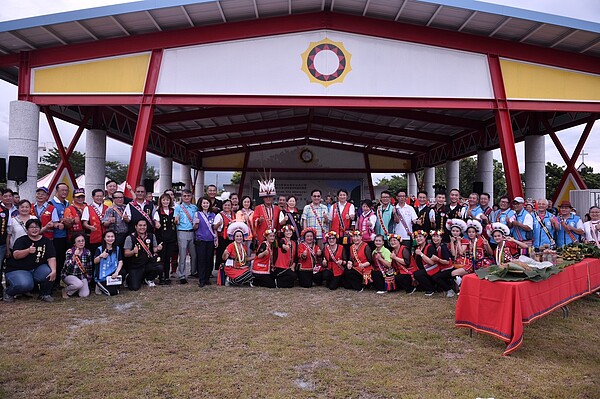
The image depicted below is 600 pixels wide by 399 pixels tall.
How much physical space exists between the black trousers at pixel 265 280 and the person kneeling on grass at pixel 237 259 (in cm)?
10

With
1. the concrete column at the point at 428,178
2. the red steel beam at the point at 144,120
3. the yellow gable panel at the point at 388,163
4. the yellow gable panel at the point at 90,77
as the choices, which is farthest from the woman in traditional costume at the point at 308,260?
the yellow gable panel at the point at 388,163

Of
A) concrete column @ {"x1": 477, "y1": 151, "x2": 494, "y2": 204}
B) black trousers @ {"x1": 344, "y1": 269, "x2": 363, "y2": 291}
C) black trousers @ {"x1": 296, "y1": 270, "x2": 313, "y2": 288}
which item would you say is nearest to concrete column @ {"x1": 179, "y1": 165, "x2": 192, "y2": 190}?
concrete column @ {"x1": 477, "y1": 151, "x2": 494, "y2": 204}

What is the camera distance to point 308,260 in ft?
21.1

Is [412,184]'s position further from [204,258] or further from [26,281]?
[26,281]

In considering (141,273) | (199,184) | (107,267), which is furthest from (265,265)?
(199,184)

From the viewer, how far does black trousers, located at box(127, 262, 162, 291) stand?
5.96m

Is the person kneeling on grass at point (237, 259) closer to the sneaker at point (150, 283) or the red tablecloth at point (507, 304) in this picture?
the sneaker at point (150, 283)

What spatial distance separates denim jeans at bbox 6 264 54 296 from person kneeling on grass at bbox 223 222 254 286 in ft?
7.69

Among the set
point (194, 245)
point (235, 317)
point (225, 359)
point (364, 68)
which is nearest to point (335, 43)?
point (364, 68)

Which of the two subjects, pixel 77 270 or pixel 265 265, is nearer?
pixel 77 270

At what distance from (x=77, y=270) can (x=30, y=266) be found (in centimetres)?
53

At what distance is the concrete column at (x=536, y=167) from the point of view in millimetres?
12007

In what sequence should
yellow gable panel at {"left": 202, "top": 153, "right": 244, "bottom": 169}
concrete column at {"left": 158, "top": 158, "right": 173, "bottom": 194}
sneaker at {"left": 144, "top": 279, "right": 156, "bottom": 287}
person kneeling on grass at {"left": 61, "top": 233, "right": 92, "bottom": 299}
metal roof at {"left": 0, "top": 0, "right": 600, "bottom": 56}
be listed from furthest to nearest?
yellow gable panel at {"left": 202, "top": 153, "right": 244, "bottom": 169} → concrete column at {"left": 158, "top": 158, "right": 173, "bottom": 194} → metal roof at {"left": 0, "top": 0, "right": 600, "bottom": 56} → sneaker at {"left": 144, "top": 279, "right": 156, "bottom": 287} → person kneeling on grass at {"left": 61, "top": 233, "right": 92, "bottom": 299}

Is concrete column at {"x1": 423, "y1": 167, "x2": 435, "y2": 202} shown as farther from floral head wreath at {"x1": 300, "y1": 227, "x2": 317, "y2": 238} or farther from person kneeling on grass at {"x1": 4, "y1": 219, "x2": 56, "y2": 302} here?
person kneeling on grass at {"x1": 4, "y1": 219, "x2": 56, "y2": 302}
